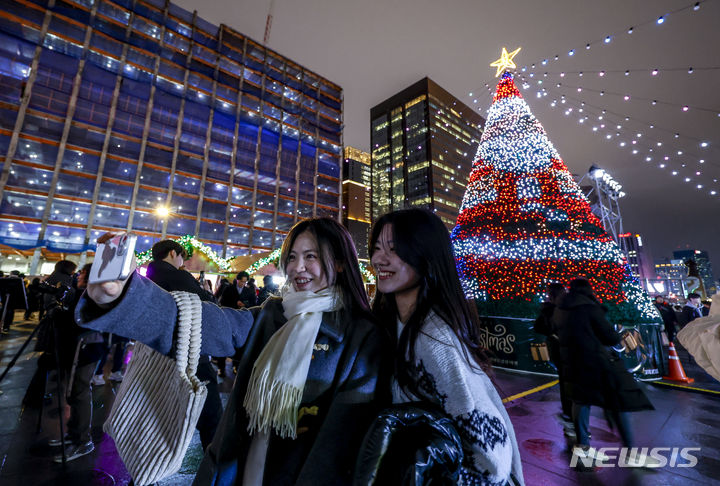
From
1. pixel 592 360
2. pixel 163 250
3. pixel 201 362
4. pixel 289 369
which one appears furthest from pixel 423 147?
pixel 289 369

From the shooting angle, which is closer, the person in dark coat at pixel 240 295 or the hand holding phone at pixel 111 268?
the hand holding phone at pixel 111 268

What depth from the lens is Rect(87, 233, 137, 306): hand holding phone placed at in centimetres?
90

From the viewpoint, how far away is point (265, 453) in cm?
132

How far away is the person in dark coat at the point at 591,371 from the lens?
124 inches

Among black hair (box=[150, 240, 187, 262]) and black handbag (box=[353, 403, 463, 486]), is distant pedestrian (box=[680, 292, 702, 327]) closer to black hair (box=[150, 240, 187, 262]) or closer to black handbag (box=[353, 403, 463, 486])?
black handbag (box=[353, 403, 463, 486])

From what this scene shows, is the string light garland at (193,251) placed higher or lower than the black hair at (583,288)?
higher

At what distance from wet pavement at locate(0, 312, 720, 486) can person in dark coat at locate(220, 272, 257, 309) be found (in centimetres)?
221

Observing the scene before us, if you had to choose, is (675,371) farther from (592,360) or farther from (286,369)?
(286,369)

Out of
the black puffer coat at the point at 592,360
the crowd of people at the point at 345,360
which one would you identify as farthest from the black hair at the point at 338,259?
the black puffer coat at the point at 592,360

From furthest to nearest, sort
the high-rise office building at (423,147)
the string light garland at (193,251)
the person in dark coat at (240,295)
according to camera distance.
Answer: the high-rise office building at (423,147), the string light garland at (193,251), the person in dark coat at (240,295)

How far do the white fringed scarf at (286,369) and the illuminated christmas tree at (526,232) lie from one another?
7.35 meters

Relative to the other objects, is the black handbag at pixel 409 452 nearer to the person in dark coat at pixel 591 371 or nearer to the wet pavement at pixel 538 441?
the wet pavement at pixel 538 441

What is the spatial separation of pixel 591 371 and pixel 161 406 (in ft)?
13.2

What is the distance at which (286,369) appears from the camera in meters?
1.27
